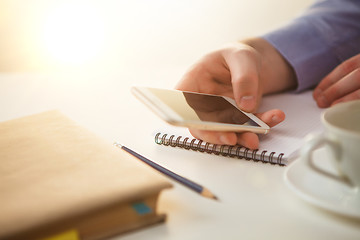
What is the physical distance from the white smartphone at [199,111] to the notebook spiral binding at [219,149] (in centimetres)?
3

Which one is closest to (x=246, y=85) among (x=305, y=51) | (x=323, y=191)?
(x=323, y=191)

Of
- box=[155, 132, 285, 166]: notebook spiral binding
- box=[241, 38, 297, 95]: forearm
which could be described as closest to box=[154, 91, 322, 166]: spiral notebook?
box=[155, 132, 285, 166]: notebook spiral binding

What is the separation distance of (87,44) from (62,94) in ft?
2.12

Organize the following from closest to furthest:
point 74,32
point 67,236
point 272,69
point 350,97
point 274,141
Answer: point 67,236
point 274,141
point 350,97
point 272,69
point 74,32

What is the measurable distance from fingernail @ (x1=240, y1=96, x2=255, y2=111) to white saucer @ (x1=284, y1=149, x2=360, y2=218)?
0.49 ft

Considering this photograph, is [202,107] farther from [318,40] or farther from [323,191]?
[318,40]

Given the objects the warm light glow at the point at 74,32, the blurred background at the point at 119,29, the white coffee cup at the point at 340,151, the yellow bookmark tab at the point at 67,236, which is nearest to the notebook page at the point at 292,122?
the white coffee cup at the point at 340,151

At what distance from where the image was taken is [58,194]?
0.37m

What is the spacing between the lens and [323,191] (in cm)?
41

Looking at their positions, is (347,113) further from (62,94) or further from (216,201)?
(62,94)

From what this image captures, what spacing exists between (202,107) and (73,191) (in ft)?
0.75

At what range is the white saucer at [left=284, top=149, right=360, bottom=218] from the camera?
0.37 meters

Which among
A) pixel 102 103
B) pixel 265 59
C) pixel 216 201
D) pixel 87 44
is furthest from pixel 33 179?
pixel 87 44

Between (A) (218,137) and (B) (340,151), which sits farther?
(A) (218,137)
